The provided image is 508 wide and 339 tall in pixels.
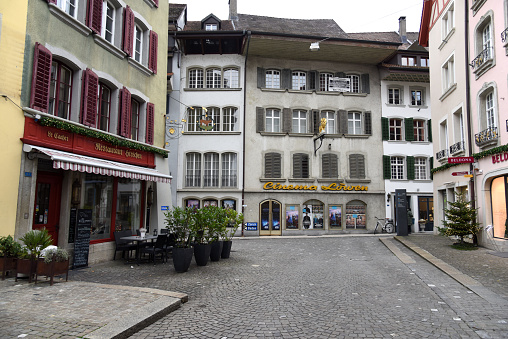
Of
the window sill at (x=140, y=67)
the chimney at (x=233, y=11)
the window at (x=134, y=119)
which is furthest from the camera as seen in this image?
the chimney at (x=233, y=11)

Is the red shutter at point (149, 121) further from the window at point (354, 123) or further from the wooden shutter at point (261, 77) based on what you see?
the window at point (354, 123)

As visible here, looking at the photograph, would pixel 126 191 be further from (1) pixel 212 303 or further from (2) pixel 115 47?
(1) pixel 212 303

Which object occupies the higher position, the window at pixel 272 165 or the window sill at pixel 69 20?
the window sill at pixel 69 20

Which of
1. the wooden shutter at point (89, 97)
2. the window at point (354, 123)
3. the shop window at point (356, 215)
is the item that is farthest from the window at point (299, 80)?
the wooden shutter at point (89, 97)

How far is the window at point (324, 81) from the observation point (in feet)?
88.2

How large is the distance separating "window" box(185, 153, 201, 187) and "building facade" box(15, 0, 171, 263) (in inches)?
382

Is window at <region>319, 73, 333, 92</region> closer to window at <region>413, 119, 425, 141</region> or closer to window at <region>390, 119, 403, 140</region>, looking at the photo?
window at <region>390, 119, 403, 140</region>

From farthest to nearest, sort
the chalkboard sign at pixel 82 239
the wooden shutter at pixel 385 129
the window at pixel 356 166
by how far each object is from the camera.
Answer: the wooden shutter at pixel 385 129 → the window at pixel 356 166 → the chalkboard sign at pixel 82 239

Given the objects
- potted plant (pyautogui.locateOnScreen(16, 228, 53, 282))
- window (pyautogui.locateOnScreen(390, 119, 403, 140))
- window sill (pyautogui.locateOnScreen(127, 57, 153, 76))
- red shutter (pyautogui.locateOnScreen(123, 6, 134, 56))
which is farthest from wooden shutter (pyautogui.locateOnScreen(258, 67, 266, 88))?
potted plant (pyautogui.locateOnScreen(16, 228, 53, 282))

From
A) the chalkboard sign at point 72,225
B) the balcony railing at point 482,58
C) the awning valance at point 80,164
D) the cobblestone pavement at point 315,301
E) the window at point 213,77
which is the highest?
the window at point 213,77

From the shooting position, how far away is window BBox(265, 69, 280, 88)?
86.2ft

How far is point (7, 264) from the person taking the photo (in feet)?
24.5

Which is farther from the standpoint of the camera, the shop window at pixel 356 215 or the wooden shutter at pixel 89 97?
the shop window at pixel 356 215

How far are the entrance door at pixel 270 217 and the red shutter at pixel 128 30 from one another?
569 inches
